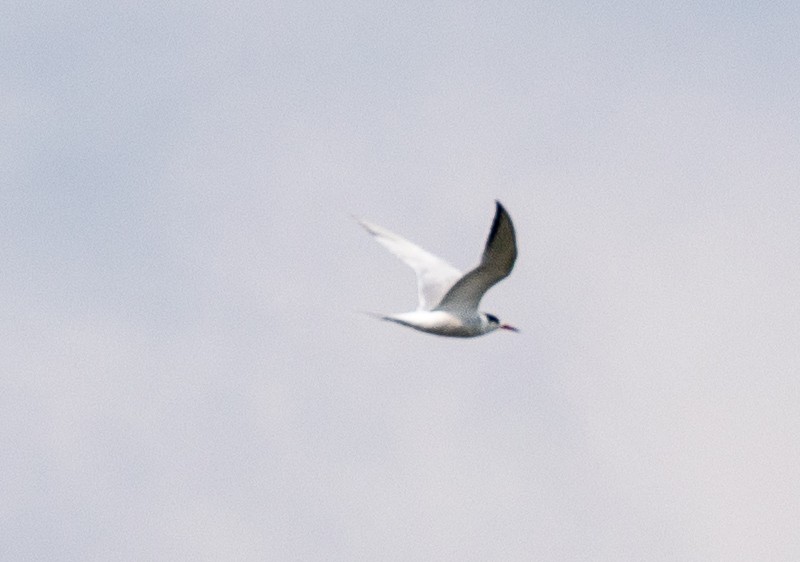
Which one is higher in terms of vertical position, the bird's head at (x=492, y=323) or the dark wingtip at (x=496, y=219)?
the dark wingtip at (x=496, y=219)

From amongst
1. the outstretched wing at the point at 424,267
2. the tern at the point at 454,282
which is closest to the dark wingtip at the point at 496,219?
the tern at the point at 454,282

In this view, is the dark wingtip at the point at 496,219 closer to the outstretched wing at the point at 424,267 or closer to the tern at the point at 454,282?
the tern at the point at 454,282

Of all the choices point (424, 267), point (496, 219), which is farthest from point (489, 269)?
point (424, 267)

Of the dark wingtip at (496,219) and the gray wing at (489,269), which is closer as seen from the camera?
the dark wingtip at (496,219)

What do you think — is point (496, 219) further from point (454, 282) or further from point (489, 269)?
point (454, 282)

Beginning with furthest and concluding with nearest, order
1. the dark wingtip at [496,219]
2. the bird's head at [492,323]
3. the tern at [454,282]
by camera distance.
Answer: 1. the bird's head at [492,323]
2. the tern at [454,282]
3. the dark wingtip at [496,219]

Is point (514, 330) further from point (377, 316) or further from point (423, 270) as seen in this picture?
point (377, 316)

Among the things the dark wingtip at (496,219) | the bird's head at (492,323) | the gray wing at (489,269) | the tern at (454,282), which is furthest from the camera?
the bird's head at (492,323)
